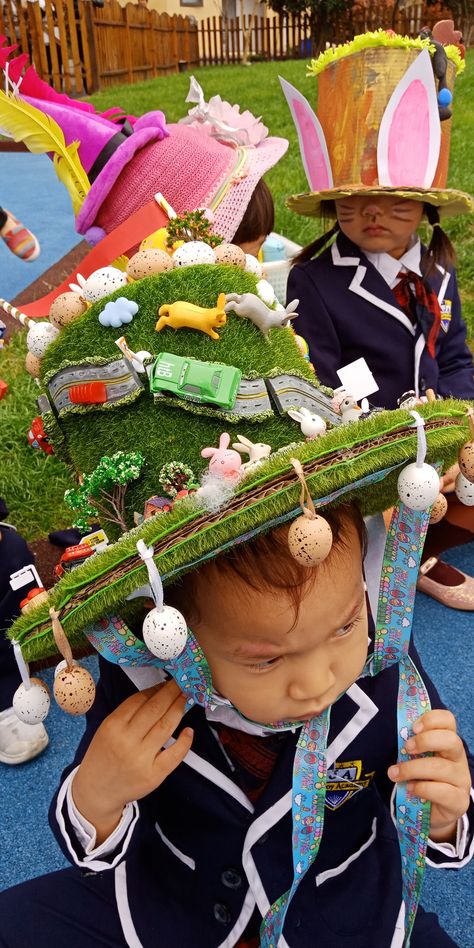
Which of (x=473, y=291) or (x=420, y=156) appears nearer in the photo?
(x=420, y=156)

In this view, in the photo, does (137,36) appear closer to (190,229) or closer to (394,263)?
(394,263)

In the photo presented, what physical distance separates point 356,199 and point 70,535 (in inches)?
56.4

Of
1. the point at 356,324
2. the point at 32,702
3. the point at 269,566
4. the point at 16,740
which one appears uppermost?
the point at 269,566

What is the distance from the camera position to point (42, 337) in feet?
3.57

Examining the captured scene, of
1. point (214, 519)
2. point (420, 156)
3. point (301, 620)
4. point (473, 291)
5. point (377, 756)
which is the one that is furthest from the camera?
point (473, 291)

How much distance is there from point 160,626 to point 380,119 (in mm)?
1831

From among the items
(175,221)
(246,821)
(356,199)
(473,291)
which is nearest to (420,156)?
(356,199)

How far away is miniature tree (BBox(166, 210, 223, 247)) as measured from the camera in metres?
1.23

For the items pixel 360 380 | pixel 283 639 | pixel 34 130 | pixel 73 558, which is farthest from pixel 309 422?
pixel 34 130

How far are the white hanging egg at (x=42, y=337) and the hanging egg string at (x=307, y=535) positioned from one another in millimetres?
466

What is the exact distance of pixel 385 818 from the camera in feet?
4.29

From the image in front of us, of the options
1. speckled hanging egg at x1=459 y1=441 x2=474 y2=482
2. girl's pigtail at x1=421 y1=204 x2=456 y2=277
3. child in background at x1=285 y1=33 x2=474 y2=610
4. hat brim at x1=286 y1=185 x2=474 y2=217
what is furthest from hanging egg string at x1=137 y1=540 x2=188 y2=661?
girl's pigtail at x1=421 y1=204 x2=456 y2=277

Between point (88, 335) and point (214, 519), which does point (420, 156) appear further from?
point (214, 519)

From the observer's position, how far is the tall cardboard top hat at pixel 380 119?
2129 mm
